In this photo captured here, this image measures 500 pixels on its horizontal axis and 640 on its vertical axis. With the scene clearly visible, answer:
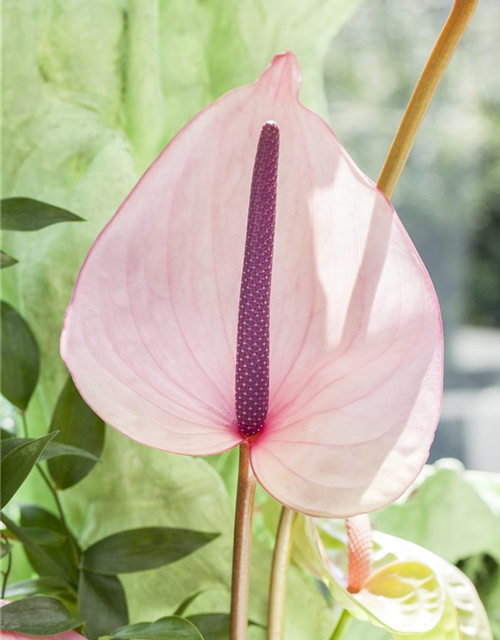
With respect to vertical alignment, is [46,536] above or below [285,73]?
below

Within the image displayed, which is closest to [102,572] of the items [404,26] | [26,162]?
[26,162]

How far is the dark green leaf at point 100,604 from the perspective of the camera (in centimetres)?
31

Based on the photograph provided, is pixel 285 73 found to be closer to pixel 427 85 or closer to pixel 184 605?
pixel 427 85

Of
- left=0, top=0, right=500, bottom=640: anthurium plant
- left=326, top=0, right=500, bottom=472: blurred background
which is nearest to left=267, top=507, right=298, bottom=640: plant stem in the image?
left=0, top=0, right=500, bottom=640: anthurium plant

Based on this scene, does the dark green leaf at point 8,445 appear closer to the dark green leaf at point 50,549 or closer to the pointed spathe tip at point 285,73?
the dark green leaf at point 50,549

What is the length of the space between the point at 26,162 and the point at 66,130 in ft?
0.07

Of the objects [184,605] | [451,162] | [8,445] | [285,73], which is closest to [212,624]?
[184,605]

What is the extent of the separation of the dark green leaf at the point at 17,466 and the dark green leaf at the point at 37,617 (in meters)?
0.03

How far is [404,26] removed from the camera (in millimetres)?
1012

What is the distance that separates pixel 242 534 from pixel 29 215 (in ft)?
0.49

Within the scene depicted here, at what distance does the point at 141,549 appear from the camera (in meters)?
0.32

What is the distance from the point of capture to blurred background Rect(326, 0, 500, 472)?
1.02m

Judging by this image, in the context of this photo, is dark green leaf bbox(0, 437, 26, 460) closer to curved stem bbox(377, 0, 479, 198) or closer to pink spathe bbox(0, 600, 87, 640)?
pink spathe bbox(0, 600, 87, 640)

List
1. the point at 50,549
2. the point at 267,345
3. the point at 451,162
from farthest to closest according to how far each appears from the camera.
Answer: the point at 451,162 → the point at 50,549 → the point at 267,345
